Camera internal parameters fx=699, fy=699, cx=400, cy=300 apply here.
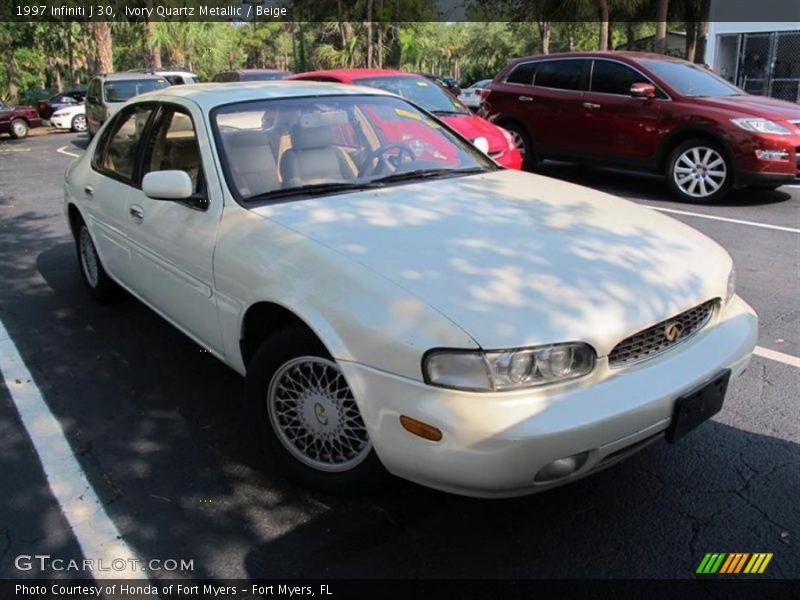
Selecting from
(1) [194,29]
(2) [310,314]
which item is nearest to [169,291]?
(2) [310,314]

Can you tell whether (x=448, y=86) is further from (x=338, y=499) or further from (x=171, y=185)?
(x=338, y=499)

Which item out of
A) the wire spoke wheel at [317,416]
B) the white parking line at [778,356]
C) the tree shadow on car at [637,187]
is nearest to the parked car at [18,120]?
the tree shadow on car at [637,187]

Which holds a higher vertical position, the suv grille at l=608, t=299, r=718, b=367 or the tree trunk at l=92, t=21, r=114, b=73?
the tree trunk at l=92, t=21, r=114, b=73

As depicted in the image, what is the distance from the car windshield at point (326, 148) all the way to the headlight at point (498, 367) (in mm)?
1378

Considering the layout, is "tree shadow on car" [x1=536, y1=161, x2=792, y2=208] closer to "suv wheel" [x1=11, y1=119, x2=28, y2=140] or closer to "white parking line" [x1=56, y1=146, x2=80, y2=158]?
"white parking line" [x1=56, y1=146, x2=80, y2=158]

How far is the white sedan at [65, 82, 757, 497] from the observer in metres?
2.27

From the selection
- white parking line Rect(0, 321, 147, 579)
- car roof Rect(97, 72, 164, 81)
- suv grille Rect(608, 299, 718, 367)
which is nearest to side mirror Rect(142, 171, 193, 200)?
white parking line Rect(0, 321, 147, 579)

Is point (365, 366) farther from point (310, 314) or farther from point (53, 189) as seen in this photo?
point (53, 189)

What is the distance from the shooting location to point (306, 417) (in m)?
2.85

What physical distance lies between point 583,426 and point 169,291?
7.71 feet

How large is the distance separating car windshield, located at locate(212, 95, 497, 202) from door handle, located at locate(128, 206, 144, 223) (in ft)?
2.45

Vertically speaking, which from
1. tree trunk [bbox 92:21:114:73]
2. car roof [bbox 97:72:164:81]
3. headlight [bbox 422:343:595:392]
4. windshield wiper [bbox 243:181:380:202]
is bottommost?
headlight [bbox 422:343:595:392]

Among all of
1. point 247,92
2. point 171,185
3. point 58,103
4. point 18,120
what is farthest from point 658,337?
point 58,103

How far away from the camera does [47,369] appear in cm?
416
